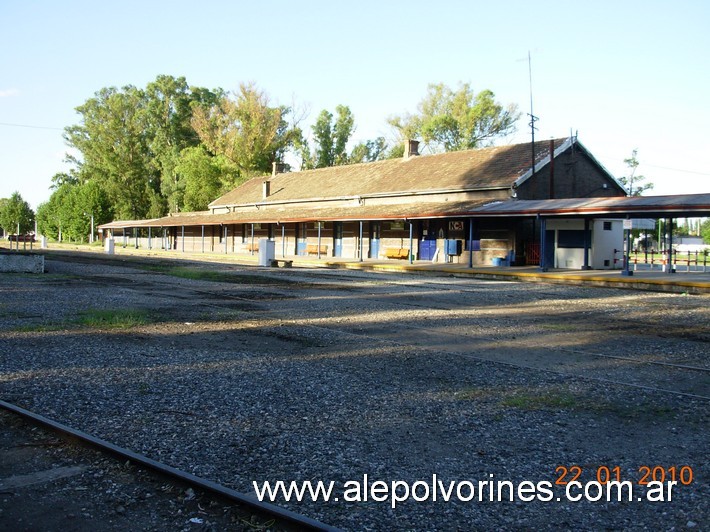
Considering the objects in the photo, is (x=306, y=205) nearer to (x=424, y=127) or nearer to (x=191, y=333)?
(x=424, y=127)

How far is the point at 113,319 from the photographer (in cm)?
1183

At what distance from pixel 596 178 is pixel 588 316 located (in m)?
24.7

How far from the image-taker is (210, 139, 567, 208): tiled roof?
3406 cm

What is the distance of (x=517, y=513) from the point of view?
3926 mm

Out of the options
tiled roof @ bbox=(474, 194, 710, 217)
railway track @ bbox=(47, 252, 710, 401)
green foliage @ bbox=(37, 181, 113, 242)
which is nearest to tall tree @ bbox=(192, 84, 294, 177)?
green foliage @ bbox=(37, 181, 113, 242)

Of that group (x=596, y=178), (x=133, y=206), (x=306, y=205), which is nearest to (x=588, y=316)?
(x=596, y=178)

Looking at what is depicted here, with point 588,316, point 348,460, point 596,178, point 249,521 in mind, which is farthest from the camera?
point 596,178

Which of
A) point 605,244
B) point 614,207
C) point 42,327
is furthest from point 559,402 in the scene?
point 605,244

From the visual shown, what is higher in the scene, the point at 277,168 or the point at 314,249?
the point at 277,168

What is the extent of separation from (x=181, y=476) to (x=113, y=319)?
846 cm

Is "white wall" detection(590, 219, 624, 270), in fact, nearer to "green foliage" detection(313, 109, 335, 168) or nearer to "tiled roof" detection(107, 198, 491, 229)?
"tiled roof" detection(107, 198, 491, 229)

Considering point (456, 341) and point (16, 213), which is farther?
point (16, 213)

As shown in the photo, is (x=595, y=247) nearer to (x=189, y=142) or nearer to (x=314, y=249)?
(x=314, y=249)

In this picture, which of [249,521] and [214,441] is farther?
[214,441]
